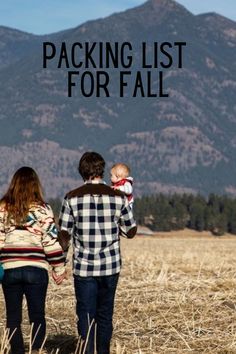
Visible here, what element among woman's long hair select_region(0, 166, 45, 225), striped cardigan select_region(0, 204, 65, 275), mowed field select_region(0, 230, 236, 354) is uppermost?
woman's long hair select_region(0, 166, 45, 225)

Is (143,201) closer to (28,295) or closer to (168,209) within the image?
(168,209)

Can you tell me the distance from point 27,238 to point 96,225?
1.98 feet

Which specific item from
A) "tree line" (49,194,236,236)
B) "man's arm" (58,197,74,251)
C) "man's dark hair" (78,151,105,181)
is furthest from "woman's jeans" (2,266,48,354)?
"tree line" (49,194,236,236)

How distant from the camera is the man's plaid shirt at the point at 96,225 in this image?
808cm

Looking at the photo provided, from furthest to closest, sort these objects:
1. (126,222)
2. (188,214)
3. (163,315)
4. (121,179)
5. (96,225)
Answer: (188,214) → (163,315) → (121,179) → (126,222) → (96,225)

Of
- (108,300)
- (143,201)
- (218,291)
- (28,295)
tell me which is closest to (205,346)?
(108,300)

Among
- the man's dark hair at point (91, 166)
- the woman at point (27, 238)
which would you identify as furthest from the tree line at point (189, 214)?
the woman at point (27, 238)

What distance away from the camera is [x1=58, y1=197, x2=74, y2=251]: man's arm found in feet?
26.7

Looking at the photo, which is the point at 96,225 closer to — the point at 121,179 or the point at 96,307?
the point at 96,307

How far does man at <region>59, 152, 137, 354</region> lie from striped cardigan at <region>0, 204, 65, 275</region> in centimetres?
14

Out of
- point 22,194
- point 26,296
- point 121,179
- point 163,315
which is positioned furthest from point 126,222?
point 163,315

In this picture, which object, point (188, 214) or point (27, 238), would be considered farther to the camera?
point (188, 214)

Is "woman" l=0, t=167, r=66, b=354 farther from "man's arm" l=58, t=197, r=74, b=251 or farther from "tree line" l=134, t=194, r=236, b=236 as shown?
"tree line" l=134, t=194, r=236, b=236

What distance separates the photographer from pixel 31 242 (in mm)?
8047
